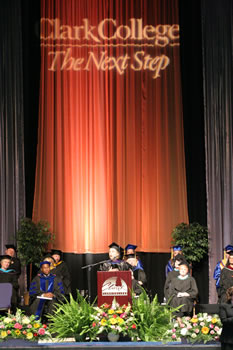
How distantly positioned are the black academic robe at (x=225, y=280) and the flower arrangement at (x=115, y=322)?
408cm

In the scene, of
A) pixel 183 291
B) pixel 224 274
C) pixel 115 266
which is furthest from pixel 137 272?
pixel 115 266

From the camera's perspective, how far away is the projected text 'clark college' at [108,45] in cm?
1245

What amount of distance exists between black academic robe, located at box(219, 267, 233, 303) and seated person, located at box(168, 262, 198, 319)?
760 millimetres

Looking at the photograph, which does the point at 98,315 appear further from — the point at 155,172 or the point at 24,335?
the point at 155,172

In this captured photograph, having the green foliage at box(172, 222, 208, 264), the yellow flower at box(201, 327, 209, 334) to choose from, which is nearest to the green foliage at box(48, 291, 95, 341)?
the yellow flower at box(201, 327, 209, 334)

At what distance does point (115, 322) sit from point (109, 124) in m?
6.74

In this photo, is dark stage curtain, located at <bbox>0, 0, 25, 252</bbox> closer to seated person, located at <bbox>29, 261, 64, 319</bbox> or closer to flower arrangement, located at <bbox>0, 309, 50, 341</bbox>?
seated person, located at <bbox>29, 261, 64, 319</bbox>

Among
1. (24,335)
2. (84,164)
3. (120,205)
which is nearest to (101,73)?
(84,164)

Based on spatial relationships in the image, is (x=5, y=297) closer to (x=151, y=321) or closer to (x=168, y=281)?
(x=168, y=281)

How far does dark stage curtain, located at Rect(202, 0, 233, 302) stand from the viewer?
11.8 metres

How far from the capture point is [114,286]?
22.1 ft

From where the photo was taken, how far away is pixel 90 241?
40.0ft

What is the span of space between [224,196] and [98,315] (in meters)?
6.17

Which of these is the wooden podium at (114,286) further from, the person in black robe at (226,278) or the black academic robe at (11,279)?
the black academic robe at (11,279)
